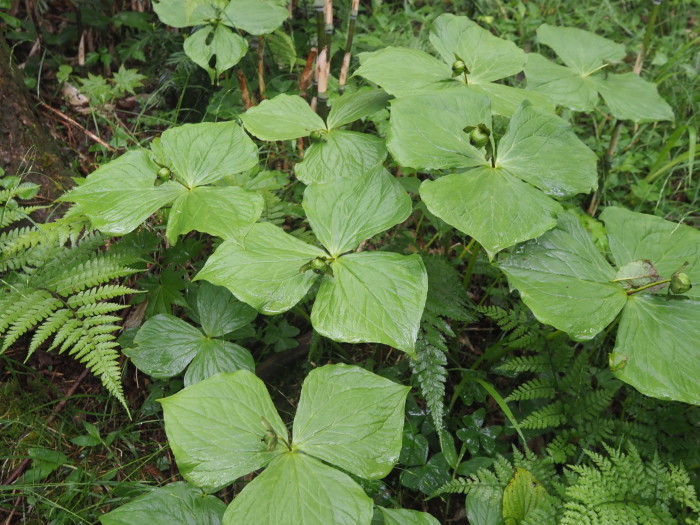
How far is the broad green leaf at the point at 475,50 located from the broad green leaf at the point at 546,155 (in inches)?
18.1

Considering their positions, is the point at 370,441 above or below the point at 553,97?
below

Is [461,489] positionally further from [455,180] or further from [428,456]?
[455,180]

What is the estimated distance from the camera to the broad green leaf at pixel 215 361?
6.22ft

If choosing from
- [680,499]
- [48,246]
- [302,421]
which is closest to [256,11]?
[48,246]

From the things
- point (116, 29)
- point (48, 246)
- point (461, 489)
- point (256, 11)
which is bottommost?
point (461, 489)

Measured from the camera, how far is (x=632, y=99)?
8.46 ft

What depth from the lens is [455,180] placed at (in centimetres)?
176

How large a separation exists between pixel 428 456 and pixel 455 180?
3.97 ft

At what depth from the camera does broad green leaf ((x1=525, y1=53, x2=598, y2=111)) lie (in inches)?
Answer: 97.9

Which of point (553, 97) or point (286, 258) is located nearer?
point (286, 258)

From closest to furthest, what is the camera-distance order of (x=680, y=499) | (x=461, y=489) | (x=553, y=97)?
(x=680, y=499)
(x=461, y=489)
(x=553, y=97)

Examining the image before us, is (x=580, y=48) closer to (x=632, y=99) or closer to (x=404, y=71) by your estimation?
(x=632, y=99)

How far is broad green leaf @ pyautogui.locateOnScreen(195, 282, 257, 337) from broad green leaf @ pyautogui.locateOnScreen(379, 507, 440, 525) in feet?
2.92

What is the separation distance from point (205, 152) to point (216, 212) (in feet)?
1.15
